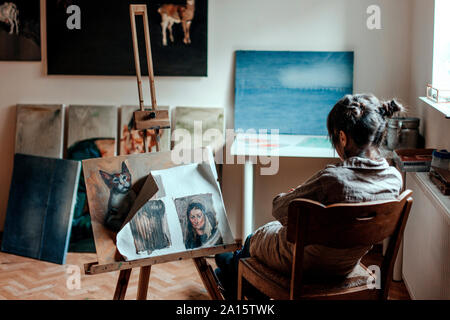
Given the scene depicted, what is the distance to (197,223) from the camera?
2.50 meters

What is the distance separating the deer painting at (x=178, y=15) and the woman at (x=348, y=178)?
7.07 feet

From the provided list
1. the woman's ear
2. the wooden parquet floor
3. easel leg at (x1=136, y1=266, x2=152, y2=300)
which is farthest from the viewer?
the wooden parquet floor

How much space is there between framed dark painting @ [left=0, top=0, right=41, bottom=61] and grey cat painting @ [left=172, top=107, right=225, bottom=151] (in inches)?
46.4

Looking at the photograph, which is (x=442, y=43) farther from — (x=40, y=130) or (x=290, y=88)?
(x=40, y=130)

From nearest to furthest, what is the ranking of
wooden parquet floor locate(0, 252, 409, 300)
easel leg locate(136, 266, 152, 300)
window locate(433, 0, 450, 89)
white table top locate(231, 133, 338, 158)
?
easel leg locate(136, 266, 152, 300), window locate(433, 0, 450, 89), wooden parquet floor locate(0, 252, 409, 300), white table top locate(231, 133, 338, 158)

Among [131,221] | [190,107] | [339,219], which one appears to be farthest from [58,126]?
[339,219]

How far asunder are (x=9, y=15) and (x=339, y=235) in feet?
10.8

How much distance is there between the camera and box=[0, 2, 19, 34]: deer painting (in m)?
4.16

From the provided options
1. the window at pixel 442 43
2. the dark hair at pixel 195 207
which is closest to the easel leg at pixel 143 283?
the dark hair at pixel 195 207

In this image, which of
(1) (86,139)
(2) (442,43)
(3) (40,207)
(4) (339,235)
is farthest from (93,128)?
(4) (339,235)

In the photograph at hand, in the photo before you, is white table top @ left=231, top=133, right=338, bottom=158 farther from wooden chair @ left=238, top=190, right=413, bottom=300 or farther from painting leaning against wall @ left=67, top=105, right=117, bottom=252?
wooden chair @ left=238, top=190, right=413, bottom=300

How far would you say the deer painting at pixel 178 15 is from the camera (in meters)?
4.02

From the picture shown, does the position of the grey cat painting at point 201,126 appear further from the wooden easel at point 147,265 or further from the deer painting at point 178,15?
the wooden easel at point 147,265

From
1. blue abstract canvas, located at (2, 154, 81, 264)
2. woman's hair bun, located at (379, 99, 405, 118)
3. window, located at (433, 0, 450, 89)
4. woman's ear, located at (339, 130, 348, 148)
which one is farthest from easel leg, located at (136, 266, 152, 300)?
window, located at (433, 0, 450, 89)
